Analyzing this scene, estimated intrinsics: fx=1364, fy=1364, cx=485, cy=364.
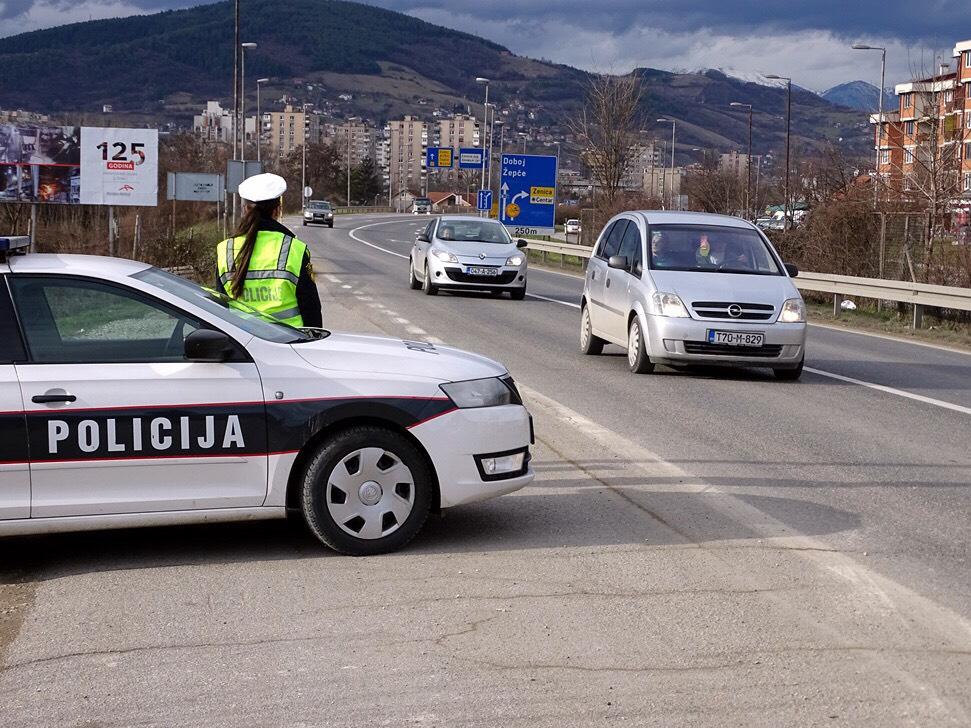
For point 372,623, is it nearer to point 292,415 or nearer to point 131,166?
point 292,415

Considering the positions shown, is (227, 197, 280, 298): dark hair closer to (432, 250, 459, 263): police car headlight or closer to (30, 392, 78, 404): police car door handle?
(30, 392, 78, 404): police car door handle

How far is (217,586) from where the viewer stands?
5934mm

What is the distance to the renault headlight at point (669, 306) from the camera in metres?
13.6

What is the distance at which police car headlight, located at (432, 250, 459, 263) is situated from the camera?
26.3 meters

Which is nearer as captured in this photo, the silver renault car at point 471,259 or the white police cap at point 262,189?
the white police cap at point 262,189

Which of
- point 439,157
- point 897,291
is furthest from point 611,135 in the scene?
point 439,157

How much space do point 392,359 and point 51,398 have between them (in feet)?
5.16

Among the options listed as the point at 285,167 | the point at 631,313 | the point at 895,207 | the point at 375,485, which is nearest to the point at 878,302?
A: the point at 895,207

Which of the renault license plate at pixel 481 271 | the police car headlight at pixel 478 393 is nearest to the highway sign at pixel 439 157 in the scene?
the renault license plate at pixel 481 271

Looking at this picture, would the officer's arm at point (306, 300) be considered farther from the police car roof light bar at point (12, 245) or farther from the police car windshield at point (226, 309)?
the police car roof light bar at point (12, 245)

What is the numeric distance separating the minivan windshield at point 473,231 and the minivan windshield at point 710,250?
1269cm

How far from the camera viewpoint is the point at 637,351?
46.3 ft

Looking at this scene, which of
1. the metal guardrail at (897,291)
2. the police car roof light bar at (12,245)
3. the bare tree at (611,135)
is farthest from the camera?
the bare tree at (611,135)

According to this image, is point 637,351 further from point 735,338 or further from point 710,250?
point 710,250
